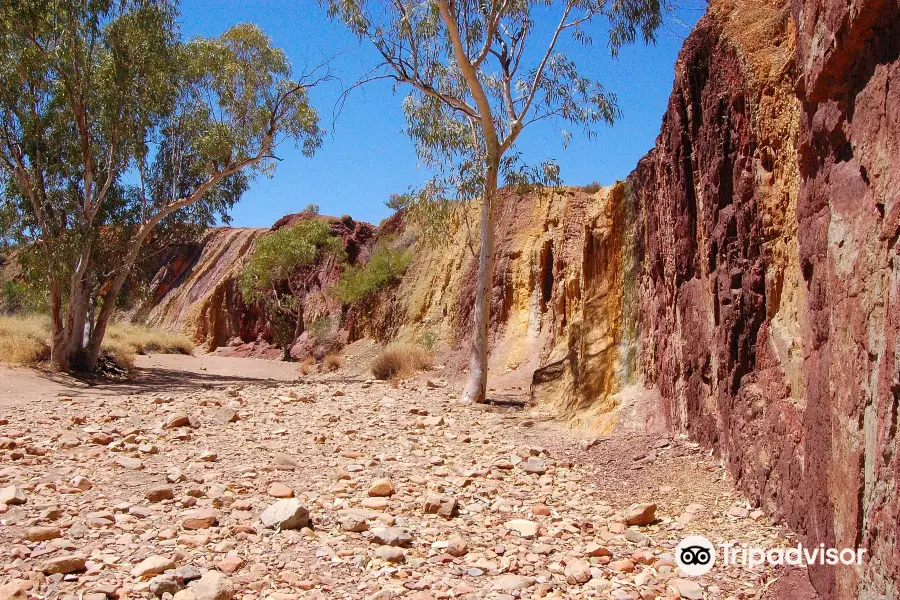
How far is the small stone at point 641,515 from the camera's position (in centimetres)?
473

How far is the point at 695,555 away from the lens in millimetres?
4141

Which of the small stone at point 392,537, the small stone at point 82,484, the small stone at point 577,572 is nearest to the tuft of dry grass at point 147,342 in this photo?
the small stone at point 82,484

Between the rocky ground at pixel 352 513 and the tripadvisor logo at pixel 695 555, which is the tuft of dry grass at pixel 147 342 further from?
the tripadvisor logo at pixel 695 555

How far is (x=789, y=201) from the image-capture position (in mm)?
4949

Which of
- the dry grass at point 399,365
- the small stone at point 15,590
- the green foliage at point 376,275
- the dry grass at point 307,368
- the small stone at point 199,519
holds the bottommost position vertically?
the small stone at point 15,590

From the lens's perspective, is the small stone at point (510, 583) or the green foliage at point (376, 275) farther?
the green foliage at point (376, 275)

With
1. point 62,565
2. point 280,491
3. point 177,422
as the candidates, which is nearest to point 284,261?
point 177,422

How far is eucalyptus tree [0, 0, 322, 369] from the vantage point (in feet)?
47.9

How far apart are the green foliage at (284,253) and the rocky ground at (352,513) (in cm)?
2104

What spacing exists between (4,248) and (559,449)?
1610 cm

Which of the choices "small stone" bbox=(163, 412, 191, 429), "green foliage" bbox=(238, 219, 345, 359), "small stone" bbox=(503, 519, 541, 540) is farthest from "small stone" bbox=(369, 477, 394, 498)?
"green foliage" bbox=(238, 219, 345, 359)

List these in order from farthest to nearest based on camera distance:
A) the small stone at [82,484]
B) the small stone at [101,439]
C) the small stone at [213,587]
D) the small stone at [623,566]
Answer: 1. the small stone at [101,439]
2. the small stone at [82,484]
3. the small stone at [623,566]
4. the small stone at [213,587]

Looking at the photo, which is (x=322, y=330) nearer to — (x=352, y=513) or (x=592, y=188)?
(x=592, y=188)

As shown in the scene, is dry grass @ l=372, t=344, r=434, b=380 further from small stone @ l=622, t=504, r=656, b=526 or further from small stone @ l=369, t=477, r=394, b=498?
small stone @ l=622, t=504, r=656, b=526
